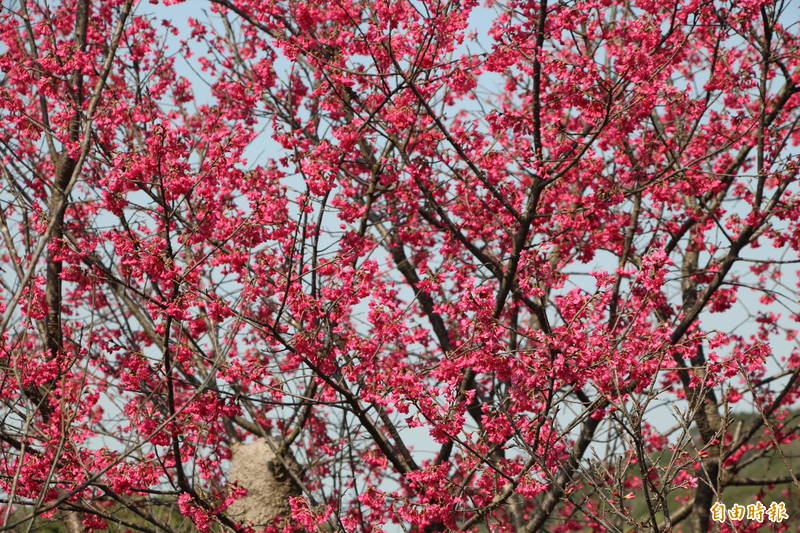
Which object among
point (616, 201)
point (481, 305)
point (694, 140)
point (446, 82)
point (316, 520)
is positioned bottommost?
point (316, 520)

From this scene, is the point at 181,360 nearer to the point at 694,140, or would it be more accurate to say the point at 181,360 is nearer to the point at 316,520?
the point at 316,520

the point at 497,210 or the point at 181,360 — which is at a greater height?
the point at 497,210

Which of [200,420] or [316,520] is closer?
[316,520]

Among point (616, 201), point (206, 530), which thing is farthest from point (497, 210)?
point (206, 530)

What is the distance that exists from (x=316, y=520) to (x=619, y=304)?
4434 millimetres

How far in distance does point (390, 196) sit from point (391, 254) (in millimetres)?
1034

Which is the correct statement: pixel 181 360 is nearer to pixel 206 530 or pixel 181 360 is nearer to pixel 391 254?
A: pixel 206 530

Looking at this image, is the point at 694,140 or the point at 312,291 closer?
the point at 312,291

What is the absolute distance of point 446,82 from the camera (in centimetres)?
750

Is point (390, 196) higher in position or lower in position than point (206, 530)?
higher

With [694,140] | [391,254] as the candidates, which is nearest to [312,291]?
[391,254]

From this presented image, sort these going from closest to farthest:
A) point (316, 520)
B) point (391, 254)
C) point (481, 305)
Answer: point (481, 305), point (316, 520), point (391, 254)

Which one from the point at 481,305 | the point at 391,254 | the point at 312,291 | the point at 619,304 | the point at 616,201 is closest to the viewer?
the point at 481,305

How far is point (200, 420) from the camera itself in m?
7.65
